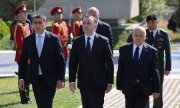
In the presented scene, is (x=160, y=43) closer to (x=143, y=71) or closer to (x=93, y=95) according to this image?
(x=143, y=71)

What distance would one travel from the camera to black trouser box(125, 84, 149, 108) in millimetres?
6844

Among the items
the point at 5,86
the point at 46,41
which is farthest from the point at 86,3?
the point at 46,41

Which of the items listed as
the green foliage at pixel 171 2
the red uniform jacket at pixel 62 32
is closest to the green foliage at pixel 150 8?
the green foliage at pixel 171 2

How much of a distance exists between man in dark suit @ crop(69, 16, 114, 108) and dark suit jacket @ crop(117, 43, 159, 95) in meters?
0.26

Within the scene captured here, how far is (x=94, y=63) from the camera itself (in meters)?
7.07

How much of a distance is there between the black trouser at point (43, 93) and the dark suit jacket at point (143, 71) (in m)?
1.18

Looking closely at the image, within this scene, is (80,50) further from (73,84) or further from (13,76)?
(13,76)

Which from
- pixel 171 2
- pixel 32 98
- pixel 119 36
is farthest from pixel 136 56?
pixel 171 2

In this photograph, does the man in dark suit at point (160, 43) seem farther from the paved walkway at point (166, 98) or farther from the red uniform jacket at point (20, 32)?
the red uniform jacket at point (20, 32)

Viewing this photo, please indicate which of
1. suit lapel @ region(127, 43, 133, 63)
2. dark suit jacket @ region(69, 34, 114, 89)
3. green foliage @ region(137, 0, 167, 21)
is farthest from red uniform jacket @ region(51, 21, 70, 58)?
green foliage @ region(137, 0, 167, 21)

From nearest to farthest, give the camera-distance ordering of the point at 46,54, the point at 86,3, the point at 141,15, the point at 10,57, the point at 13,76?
the point at 46,54
the point at 13,76
the point at 10,57
the point at 86,3
the point at 141,15

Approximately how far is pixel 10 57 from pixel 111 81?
1458 centimetres

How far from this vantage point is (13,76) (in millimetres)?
14992

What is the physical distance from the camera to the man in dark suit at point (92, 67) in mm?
7070
